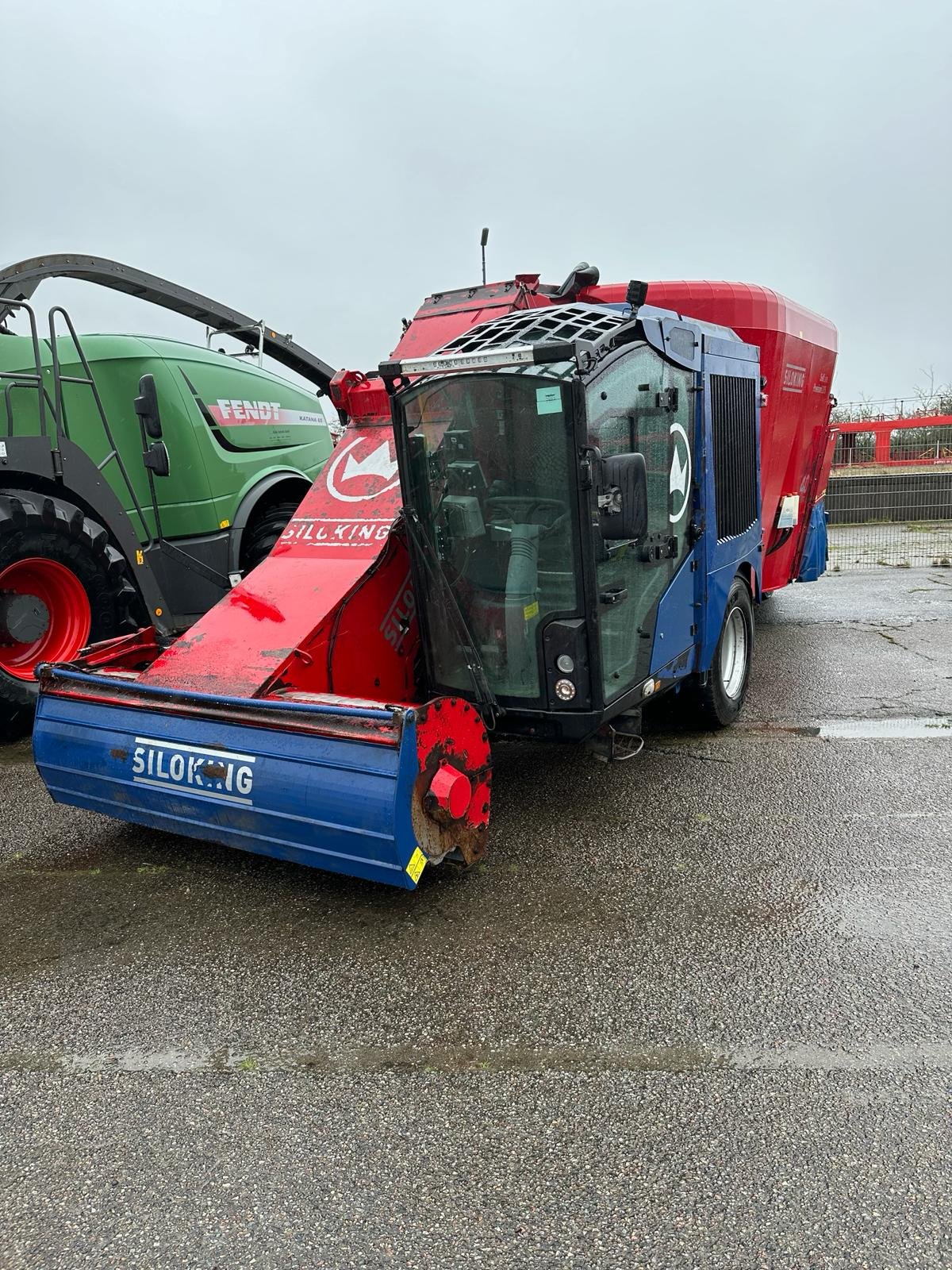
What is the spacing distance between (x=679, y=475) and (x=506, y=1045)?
9.06 feet

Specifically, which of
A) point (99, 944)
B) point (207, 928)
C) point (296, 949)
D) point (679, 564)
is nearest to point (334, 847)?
point (296, 949)

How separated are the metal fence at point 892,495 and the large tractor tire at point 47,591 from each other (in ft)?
31.8

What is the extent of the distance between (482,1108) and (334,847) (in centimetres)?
107

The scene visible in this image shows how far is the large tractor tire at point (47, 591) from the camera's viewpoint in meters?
5.21

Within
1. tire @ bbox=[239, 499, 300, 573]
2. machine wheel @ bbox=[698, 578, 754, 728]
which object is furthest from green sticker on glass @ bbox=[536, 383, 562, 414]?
tire @ bbox=[239, 499, 300, 573]

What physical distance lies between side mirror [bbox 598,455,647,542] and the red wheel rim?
353cm

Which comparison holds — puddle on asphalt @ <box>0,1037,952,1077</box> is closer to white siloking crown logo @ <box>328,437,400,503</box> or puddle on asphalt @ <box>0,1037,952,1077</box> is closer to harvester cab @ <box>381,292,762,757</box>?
harvester cab @ <box>381,292,762,757</box>

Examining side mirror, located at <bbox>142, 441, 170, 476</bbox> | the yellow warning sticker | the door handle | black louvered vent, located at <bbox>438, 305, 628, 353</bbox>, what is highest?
black louvered vent, located at <bbox>438, 305, 628, 353</bbox>

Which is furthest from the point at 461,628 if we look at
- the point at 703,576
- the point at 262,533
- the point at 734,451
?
the point at 262,533

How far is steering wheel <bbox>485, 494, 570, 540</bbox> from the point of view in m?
3.51

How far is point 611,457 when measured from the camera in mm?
3410

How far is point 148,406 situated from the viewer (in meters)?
5.20

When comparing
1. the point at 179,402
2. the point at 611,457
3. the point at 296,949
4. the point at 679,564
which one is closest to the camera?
the point at 296,949

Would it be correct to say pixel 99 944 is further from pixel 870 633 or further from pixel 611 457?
pixel 870 633
